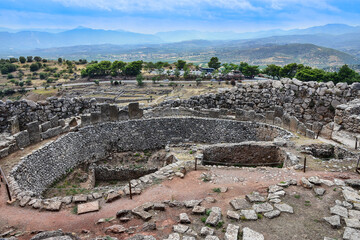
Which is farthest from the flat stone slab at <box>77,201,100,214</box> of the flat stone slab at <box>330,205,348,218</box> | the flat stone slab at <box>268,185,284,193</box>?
the flat stone slab at <box>330,205,348,218</box>

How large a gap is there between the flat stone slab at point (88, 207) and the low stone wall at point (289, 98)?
11597mm

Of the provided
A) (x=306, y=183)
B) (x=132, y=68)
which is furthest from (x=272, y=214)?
(x=132, y=68)

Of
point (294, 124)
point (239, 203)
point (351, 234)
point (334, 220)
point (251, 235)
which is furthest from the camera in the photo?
point (294, 124)

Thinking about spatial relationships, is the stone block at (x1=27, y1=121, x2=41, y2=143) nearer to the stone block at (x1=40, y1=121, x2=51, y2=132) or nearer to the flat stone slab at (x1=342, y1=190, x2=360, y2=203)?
the stone block at (x1=40, y1=121, x2=51, y2=132)

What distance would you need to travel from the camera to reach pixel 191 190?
9523mm

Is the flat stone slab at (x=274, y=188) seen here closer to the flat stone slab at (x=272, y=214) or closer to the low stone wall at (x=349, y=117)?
the flat stone slab at (x=272, y=214)

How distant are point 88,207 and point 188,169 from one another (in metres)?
4.74

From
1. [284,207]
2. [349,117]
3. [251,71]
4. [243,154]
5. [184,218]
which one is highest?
[349,117]

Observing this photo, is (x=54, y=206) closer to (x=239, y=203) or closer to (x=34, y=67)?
(x=239, y=203)

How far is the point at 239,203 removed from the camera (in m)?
7.93

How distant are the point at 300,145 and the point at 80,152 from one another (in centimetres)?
1252

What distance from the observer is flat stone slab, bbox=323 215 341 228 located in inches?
264

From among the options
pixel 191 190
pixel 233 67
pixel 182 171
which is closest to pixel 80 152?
pixel 182 171

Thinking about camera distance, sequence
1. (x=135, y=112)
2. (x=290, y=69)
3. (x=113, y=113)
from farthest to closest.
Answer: (x=290, y=69)
(x=135, y=112)
(x=113, y=113)
